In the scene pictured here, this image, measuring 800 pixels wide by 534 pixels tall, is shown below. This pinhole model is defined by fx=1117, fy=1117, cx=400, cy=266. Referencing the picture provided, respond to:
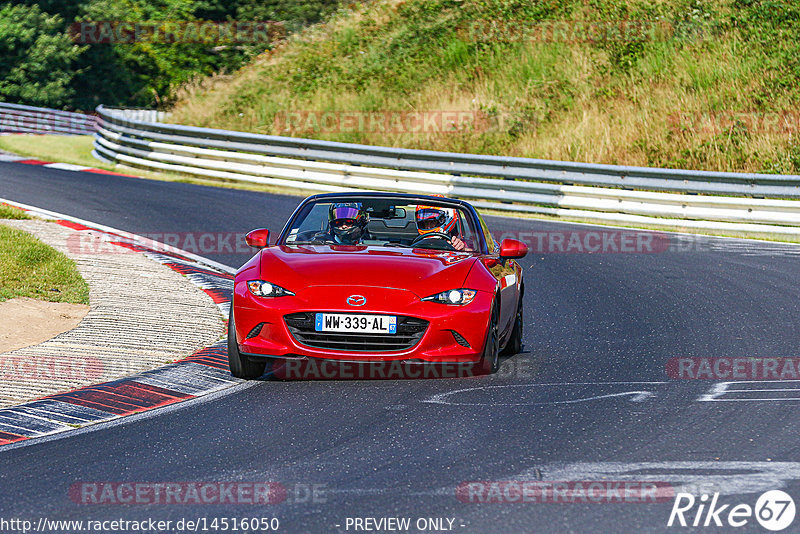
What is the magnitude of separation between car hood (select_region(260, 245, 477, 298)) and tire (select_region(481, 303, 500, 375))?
0.39m

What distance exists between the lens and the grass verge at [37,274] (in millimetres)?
10727

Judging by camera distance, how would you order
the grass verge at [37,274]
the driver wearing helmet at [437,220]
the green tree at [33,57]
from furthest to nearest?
the green tree at [33,57]
the grass verge at [37,274]
the driver wearing helmet at [437,220]

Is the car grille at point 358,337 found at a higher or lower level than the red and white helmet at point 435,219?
lower

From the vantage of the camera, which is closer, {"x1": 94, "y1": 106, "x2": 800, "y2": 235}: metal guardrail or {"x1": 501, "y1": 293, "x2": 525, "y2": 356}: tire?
{"x1": 501, "y1": 293, "x2": 525, "y2": 356}: tire

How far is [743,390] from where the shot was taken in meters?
7.68

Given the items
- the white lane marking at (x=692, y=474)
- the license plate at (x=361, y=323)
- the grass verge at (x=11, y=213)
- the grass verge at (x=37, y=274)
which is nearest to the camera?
the white lane marking at (x=692, y=474)

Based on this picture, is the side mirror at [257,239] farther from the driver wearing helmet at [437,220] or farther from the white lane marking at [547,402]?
the white lane marking at [547,402]

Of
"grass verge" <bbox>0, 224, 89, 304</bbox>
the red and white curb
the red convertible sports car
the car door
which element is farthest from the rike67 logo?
"grass verge" <bbox>0, 224, 89, 304</bbox>

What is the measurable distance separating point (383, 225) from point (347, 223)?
30 centimetres

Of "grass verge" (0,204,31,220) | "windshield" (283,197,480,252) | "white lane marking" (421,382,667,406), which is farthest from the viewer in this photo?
"grass verge" (0,204,31,220)

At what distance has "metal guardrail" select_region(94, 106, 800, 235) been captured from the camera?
18578 millimetres

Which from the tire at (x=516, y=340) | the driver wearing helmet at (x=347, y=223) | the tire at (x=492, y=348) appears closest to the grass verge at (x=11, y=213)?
the driver wearing helmet at (x=347, y=223)

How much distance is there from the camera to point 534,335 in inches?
398

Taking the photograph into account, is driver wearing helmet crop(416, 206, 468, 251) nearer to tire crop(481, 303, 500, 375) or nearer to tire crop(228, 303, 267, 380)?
tire crop(481, 303, 500, 375)
